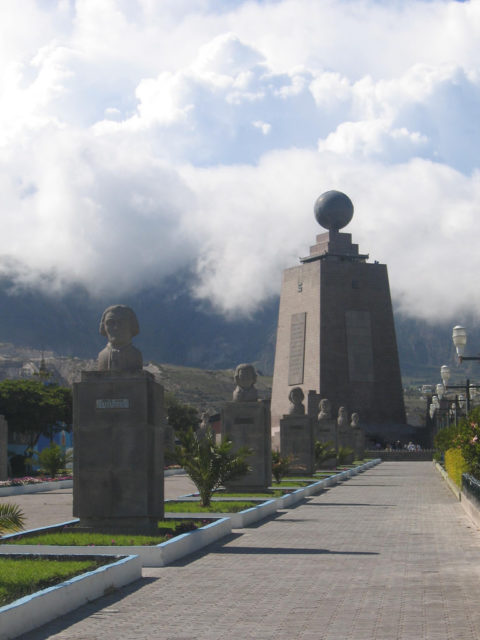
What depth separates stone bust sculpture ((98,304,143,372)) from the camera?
14570mm

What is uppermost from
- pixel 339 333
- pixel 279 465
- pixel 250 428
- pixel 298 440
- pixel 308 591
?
pixel 339 333

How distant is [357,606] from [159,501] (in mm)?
5420

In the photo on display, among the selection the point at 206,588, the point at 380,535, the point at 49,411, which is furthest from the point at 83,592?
the point at 49,411

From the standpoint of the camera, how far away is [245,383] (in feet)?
79.9

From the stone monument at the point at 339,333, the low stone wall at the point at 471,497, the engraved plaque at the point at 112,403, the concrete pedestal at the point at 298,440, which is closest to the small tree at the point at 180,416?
the stone monument at the point at 339,333

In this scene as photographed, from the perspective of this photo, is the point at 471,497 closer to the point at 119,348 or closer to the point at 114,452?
the point at 114,452

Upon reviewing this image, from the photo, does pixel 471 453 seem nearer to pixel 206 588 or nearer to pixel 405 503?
pixel 405 503

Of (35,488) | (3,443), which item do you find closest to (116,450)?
(35,488)

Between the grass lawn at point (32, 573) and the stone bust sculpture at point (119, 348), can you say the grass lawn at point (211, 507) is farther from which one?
the grass lawn at point (32, 573)

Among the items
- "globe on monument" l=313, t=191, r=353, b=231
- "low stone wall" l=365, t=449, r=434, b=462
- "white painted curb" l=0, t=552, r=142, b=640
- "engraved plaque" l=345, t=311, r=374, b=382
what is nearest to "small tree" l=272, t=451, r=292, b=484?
"white painted curb" l=0, t=552, r=142, b=640

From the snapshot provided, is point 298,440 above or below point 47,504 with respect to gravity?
above

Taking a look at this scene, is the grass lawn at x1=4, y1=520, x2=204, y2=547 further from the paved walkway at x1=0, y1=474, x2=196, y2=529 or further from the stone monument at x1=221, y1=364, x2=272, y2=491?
the stone monument at x1=221, y1=364, x2=272, y2=491

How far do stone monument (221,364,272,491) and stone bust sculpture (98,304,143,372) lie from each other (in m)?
9.67

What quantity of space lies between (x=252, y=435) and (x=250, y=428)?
7.3 inches
